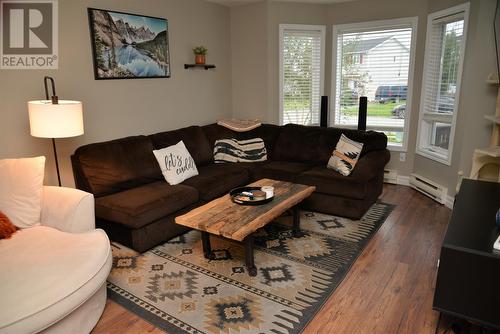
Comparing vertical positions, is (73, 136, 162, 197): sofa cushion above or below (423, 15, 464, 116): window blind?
below

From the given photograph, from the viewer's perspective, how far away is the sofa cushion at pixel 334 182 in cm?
335

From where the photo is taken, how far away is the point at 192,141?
4.05 m

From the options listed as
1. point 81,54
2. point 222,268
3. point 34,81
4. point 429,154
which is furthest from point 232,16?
point 222,268

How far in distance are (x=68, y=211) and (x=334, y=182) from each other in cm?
239

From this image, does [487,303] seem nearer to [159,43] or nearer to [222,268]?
[222,268]

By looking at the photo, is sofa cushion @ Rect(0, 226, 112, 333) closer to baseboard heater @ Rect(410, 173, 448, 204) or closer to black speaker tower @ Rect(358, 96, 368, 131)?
black speaker tower @ Rect(358, 96, 368, 131)

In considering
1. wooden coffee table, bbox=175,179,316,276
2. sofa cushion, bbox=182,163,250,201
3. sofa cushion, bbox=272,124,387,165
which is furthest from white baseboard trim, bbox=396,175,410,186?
wooden coffee table, bbox=175,179,316,276

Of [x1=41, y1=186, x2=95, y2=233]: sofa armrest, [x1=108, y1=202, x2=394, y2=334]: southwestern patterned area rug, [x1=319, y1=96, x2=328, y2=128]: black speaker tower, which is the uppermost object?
[x1=319, y1=96, x2=328, y2=128]: black speaker tower

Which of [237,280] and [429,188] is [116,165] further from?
[429,188]

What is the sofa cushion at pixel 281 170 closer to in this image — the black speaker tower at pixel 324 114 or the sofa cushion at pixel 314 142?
the sofa cushion at pixel 314 142

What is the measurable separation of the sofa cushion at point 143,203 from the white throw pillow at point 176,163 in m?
0.19

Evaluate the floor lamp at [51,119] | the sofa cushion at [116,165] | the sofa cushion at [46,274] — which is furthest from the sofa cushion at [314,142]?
the sofa cushion at [46,274]

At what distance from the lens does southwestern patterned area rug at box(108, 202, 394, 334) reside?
209cm

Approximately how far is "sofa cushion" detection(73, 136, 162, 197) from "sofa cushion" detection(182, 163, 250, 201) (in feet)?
1.46
